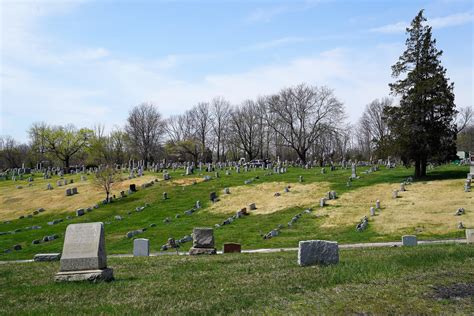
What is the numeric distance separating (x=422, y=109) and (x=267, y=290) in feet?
127

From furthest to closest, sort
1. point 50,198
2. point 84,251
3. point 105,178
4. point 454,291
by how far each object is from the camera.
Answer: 1. point 50,198
2. point 105,178
3. point 84,251
4. point 454,291

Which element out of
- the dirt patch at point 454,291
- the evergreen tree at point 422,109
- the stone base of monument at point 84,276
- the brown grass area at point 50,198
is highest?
the evergreen tree at point 422,109

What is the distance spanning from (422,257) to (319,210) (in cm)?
2342

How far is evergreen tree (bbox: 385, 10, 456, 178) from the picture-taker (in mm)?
42394

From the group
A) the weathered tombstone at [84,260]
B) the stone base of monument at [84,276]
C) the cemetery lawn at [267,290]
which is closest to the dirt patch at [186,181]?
the cemetery lawn at [267,290]

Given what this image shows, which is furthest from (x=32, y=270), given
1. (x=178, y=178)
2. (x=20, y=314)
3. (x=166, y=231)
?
(x=178, y=178)

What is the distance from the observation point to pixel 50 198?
54.3 m

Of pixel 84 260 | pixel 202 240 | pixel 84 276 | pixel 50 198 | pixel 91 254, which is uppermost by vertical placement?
pixel 91 254

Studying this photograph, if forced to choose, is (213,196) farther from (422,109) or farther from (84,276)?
(84,276)

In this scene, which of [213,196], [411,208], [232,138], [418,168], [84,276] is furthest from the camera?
[232,138]

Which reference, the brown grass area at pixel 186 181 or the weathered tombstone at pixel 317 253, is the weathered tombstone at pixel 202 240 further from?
the brown grass area at pixel 186 181

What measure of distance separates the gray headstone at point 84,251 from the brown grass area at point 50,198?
128 ft

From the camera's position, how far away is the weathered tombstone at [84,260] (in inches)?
401

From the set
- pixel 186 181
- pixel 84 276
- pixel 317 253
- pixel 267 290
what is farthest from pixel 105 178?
pixel 267 290
